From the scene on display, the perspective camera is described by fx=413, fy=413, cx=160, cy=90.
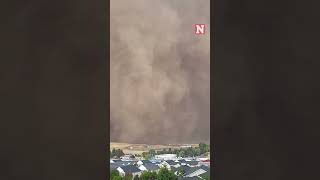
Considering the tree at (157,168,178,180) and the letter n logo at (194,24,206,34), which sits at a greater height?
the letter n logo at (194,24,206,34)

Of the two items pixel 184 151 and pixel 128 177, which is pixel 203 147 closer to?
pixel 184 151

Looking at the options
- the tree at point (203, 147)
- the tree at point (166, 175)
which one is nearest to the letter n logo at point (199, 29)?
the tree at point (203, 147)

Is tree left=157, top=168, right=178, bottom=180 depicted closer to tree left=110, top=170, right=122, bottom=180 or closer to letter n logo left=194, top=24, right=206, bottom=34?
tree left=110, top=170, right=122, bottom=180

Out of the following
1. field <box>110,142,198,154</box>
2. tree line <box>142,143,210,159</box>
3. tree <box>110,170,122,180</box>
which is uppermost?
field <box>110,142,198,154</box>

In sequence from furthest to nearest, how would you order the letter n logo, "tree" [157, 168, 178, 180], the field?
the letter n logo
the field
"tree" [157, 168, 178, 180]

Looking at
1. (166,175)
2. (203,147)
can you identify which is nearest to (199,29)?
(203,147)

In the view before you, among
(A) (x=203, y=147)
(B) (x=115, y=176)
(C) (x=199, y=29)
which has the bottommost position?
(B) (x=115, y=176)

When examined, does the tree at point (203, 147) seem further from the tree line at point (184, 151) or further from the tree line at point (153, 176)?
the tree line at point (153, 176)

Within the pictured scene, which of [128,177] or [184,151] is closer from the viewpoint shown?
[128,177]

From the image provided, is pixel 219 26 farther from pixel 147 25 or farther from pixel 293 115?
pixel 147 25

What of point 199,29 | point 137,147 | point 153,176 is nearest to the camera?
point 153,176

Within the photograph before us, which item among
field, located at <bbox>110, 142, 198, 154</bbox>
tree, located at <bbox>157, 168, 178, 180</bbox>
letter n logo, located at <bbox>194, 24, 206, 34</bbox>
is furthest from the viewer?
letter n logo, located at <bbox>194, 24, 206, 34</bbox>

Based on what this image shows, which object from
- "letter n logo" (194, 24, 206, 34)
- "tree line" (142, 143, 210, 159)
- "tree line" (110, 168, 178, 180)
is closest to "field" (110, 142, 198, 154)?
"tree line" (142, 143, 210, 159)
